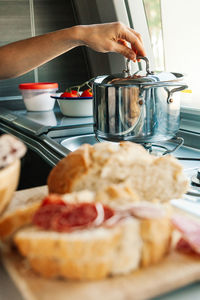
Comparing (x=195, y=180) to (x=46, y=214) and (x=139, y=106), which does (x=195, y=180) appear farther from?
(x=46, y=214)

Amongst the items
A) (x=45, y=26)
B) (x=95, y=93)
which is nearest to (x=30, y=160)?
(x=95, y=93)

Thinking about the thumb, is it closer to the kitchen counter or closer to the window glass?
the kitchen counter

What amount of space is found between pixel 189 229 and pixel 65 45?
136cm

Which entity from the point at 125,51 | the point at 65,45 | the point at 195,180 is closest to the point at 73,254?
the point at 195,180

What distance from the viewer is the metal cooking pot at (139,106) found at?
3.69 ft

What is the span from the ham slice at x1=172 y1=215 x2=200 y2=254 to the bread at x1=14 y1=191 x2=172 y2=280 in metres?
0.06

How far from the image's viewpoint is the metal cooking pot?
3.69 ft

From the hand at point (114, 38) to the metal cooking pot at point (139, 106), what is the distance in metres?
0.27

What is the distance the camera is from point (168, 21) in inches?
89.4

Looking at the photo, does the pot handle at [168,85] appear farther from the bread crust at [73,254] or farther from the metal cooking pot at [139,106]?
the bread crust at [73,254]

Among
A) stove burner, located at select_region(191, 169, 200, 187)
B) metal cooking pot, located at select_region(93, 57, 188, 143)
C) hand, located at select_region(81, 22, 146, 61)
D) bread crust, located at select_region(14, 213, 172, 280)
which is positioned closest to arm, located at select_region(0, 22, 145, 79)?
hand, located at select_region(81, 22, 146, 61)

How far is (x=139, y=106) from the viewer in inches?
44.6

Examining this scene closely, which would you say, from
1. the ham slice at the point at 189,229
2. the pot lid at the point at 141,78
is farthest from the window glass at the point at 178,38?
the ham slice at the point at 189,229

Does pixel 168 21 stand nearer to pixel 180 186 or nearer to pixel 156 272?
pixel 180 186
